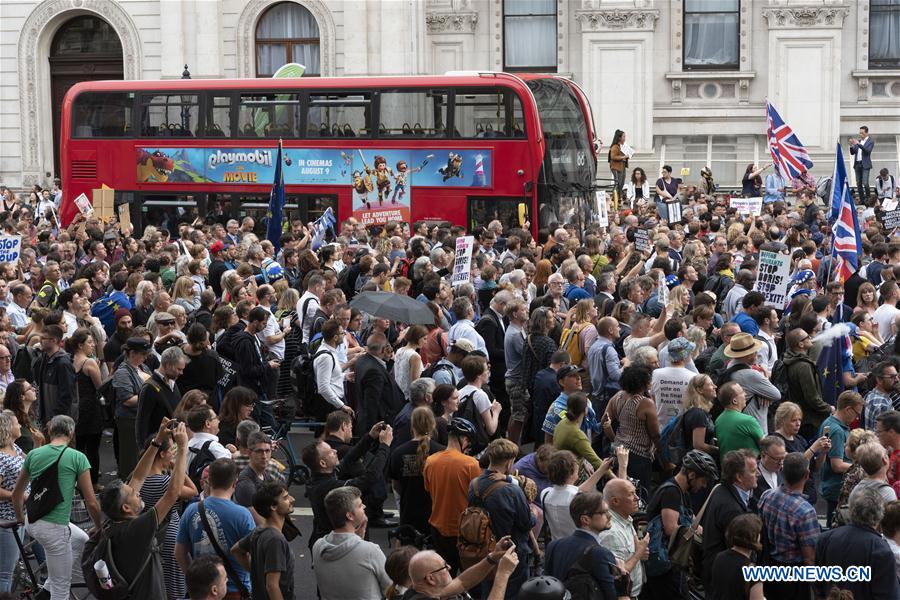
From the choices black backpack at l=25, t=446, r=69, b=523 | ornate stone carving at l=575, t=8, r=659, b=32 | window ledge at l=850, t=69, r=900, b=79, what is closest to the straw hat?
black backpack at l=25, t=446, r=69, b=523

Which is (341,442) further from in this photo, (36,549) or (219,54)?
(219,54)

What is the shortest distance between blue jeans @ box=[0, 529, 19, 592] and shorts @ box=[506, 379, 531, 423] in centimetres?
478

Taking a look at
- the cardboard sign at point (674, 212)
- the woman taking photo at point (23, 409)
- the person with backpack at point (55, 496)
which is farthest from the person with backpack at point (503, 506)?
the cardboard sign at point (674, 212)

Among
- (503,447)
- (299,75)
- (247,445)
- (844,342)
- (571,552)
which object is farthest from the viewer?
(299,75)

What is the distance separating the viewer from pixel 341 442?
928 centimetres

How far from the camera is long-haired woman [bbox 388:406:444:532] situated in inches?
347

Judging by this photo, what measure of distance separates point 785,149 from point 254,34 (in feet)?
50.7

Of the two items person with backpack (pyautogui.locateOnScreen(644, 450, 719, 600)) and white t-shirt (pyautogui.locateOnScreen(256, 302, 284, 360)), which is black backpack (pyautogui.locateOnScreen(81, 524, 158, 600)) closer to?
person with backpack (pyautogui.locateOnScreen(644, 450, 719, 600))

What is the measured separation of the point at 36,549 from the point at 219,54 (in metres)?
26.5

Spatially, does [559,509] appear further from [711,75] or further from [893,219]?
[711,75]

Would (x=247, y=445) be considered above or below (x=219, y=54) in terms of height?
below

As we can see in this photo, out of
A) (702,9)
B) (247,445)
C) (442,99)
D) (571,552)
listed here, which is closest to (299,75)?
(442,99)

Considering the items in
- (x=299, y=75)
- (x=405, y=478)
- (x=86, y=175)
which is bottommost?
(x=405, y=478)

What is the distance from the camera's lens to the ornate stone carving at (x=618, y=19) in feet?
108
